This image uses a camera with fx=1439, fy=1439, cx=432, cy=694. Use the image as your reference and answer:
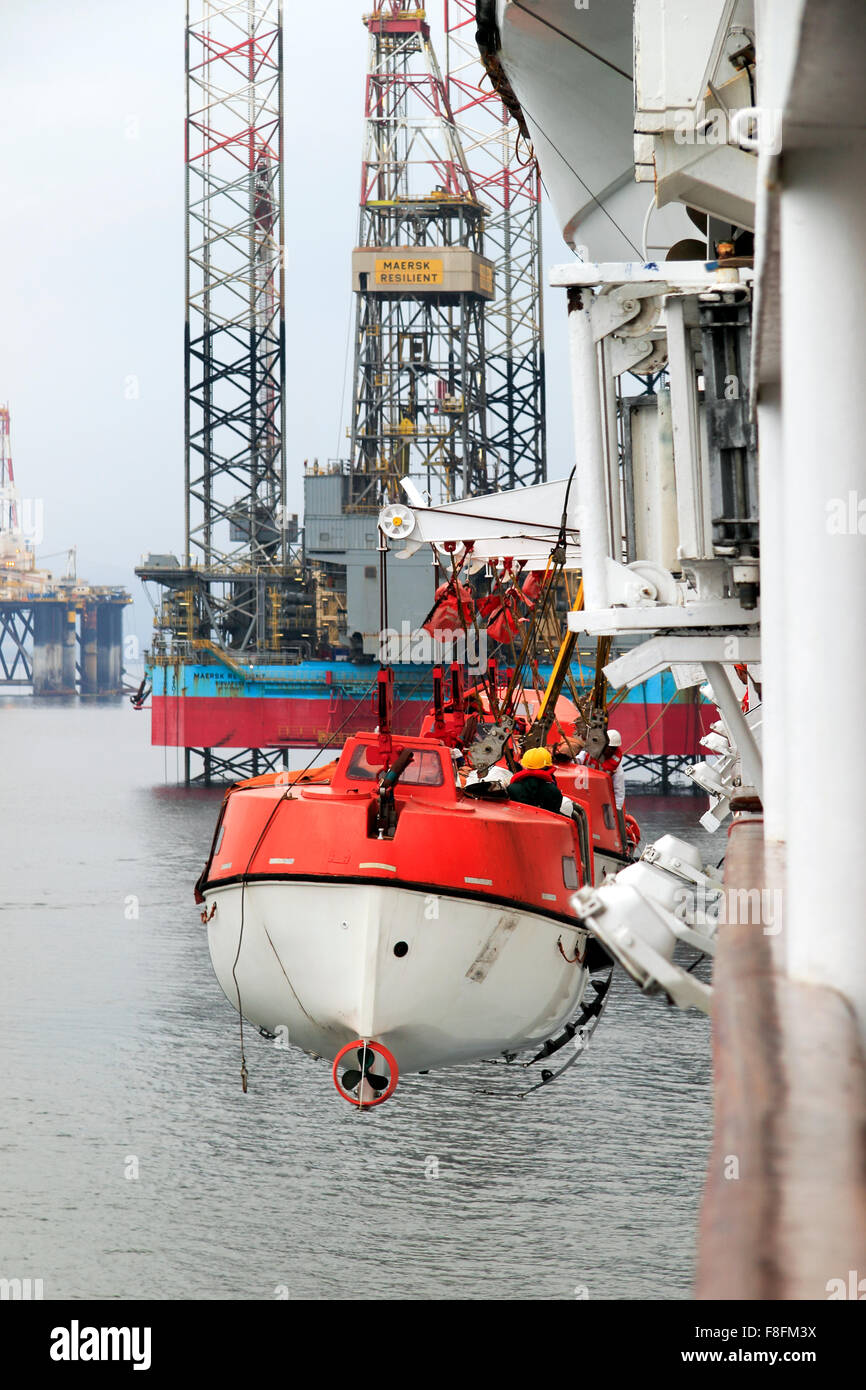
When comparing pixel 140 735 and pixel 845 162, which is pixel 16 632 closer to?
pixel 140 735

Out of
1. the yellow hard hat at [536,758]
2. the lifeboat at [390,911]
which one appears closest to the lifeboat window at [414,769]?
the lifeboat at [390,911]

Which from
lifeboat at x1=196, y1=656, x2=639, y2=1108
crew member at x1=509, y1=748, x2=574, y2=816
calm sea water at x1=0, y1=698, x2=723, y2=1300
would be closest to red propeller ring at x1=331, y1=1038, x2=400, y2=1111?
lifeboat at x1=196, y1=656, x2=639, y2=1108

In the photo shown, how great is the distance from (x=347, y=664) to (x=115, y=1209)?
149 ft

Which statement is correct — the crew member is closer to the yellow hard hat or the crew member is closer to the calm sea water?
the yellow hard hat

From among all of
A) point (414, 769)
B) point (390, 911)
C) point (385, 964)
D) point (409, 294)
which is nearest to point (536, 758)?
point (414, 769)

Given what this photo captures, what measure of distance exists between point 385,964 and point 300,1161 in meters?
6.60

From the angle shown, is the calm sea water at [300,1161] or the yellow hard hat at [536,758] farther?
the calm sea water at [300,1161]

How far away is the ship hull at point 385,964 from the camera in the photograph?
12.6m

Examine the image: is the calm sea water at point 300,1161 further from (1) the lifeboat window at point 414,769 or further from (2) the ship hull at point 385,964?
(1) the lifeboat window at point 414,769

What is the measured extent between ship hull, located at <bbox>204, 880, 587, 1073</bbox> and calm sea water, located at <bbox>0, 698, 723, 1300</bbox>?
9.32 feet

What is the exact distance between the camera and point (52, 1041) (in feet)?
76.4

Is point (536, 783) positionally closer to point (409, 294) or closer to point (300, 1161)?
point (300, 1161)

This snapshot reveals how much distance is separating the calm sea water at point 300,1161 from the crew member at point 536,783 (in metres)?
4.78

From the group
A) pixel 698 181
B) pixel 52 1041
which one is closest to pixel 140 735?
pixel 52 1041
